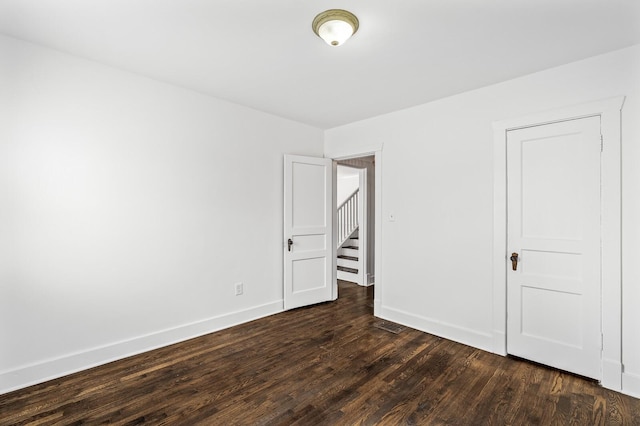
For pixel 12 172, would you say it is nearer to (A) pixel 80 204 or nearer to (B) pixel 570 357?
(A) pixel 80 204

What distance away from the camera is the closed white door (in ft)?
8.13

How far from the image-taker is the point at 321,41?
89.4 inches

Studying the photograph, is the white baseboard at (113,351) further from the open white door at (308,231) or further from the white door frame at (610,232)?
the white door frame at (610,232)

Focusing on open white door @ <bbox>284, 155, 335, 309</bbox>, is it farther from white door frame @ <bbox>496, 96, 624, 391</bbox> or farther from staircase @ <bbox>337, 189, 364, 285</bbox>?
white door frame @ <bbox>496, 96, 624, 391</bbox>

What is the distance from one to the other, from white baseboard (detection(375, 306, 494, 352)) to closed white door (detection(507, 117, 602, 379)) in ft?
0.79

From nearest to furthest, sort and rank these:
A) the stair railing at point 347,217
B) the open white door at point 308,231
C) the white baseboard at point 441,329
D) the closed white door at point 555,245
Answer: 1. the closed white door at point 555,245
2. the white baseboard at point 441,329
3. the open white door at point 308,231
4. the stair railing at point 347,217

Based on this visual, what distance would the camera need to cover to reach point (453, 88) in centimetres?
310

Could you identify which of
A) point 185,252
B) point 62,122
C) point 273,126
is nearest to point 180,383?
A: point 185,252

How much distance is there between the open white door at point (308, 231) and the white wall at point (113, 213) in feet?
1.39

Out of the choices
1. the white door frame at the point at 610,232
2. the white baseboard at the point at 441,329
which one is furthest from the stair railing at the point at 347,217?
the white door frame at the point at 610,232

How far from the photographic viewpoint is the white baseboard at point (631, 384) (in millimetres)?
2244

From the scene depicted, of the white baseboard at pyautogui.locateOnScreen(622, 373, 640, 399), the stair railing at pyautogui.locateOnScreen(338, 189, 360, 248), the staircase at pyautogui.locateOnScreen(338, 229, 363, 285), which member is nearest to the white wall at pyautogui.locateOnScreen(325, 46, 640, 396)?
the white baseboard at pyautogui.locateOnScreen(622, 373, 640, 399)


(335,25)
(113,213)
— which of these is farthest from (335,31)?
(113,213)

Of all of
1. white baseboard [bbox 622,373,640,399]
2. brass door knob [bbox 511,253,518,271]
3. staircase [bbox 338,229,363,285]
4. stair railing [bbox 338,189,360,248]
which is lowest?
white baseboard [bbox 622,373,640,399]
